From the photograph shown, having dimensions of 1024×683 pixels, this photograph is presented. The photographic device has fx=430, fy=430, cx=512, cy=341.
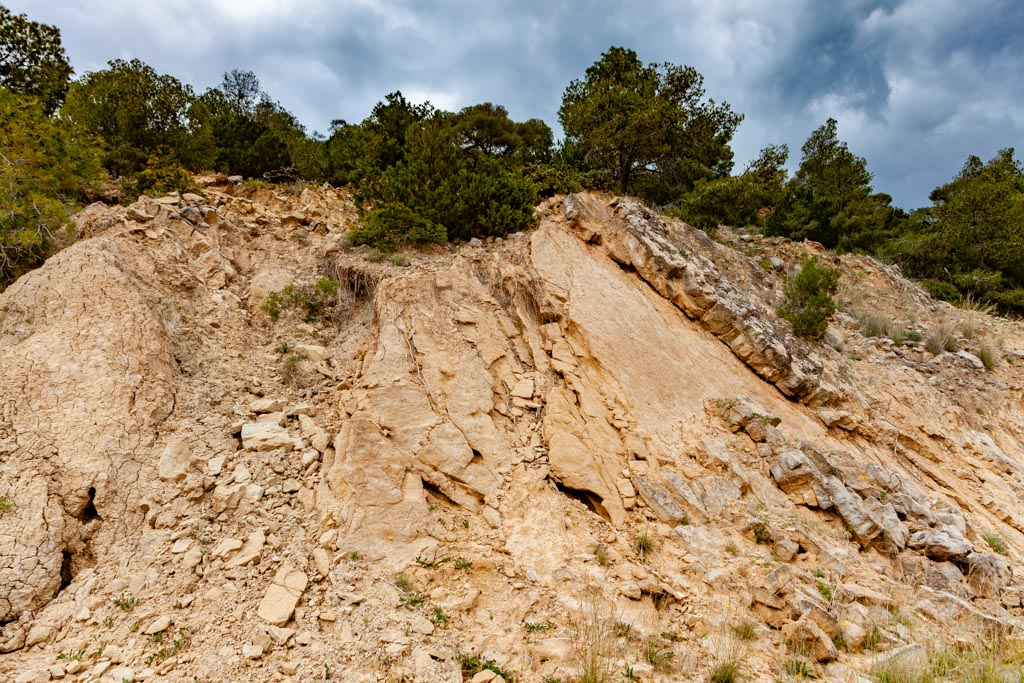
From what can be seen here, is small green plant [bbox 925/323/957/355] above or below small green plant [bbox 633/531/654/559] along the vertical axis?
above

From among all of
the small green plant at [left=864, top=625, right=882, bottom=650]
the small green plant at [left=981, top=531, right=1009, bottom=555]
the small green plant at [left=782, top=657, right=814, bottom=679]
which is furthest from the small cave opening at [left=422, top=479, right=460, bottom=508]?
the small green plant at [left=981, top=531, right=1009, bottom=555]

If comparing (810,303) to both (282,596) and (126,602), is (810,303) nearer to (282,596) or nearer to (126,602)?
(282,596)

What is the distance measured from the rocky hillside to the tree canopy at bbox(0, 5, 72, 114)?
1059cm

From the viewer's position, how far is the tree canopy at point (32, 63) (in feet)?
A: 46.9

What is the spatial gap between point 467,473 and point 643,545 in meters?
2.55

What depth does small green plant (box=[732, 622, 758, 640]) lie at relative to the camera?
15.7 feet

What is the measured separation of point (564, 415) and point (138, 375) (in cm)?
626

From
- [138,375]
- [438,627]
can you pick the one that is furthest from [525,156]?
[438,627]

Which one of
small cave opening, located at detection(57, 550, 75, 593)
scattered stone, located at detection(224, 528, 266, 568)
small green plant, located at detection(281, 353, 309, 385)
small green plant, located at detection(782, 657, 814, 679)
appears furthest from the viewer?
small green plant, located at detection(281, 353, 309, 385)

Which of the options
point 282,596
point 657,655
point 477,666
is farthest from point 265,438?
point 657,655

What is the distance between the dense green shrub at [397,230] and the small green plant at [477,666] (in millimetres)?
7702

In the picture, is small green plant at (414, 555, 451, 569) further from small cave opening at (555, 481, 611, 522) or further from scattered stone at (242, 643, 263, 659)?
small cave opening at (555, 481, 611, 522)

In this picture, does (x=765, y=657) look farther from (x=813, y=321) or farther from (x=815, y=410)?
(x=813, y=321)

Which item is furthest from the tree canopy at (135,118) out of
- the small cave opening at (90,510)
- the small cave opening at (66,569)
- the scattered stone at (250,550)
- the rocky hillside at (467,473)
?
the scattered stone at (250,550)
